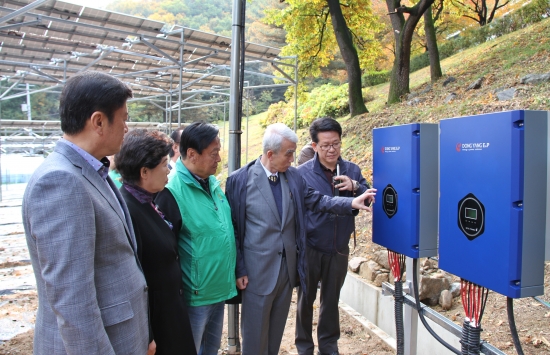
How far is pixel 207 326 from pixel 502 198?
1633 millimetres

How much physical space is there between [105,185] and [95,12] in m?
6.89

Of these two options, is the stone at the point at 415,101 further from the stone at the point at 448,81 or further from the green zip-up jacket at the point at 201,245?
the green zip-up jacket at the point at 201,245

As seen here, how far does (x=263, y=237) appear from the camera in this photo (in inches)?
95.4

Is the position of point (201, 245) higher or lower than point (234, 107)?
lower

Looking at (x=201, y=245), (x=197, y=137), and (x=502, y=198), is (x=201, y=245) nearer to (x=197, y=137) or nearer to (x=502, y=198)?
(x=197, y=137)

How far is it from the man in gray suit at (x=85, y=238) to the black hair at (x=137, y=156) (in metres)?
0.33

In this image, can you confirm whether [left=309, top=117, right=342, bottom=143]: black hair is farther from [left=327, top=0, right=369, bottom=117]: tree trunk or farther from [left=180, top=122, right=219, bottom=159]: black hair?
[left=327, top=0, right=369, bottom=117]: tree trunk

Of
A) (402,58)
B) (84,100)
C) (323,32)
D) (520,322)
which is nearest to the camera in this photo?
(84,100)

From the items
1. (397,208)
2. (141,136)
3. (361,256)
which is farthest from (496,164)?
(361,256)

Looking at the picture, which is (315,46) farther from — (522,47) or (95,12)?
(95,12)

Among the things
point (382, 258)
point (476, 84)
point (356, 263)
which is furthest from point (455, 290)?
point (476, 84)

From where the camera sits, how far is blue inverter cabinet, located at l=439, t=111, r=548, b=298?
1549 mm

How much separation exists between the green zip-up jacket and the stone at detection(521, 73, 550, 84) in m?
6.09

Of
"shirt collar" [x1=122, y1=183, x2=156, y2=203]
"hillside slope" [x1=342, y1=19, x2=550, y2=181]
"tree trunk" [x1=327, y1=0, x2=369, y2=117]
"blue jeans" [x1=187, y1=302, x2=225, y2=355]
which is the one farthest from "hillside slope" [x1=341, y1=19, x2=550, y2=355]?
"shirt collar" [x1=122, y1=183, x2=156, y2=203]
